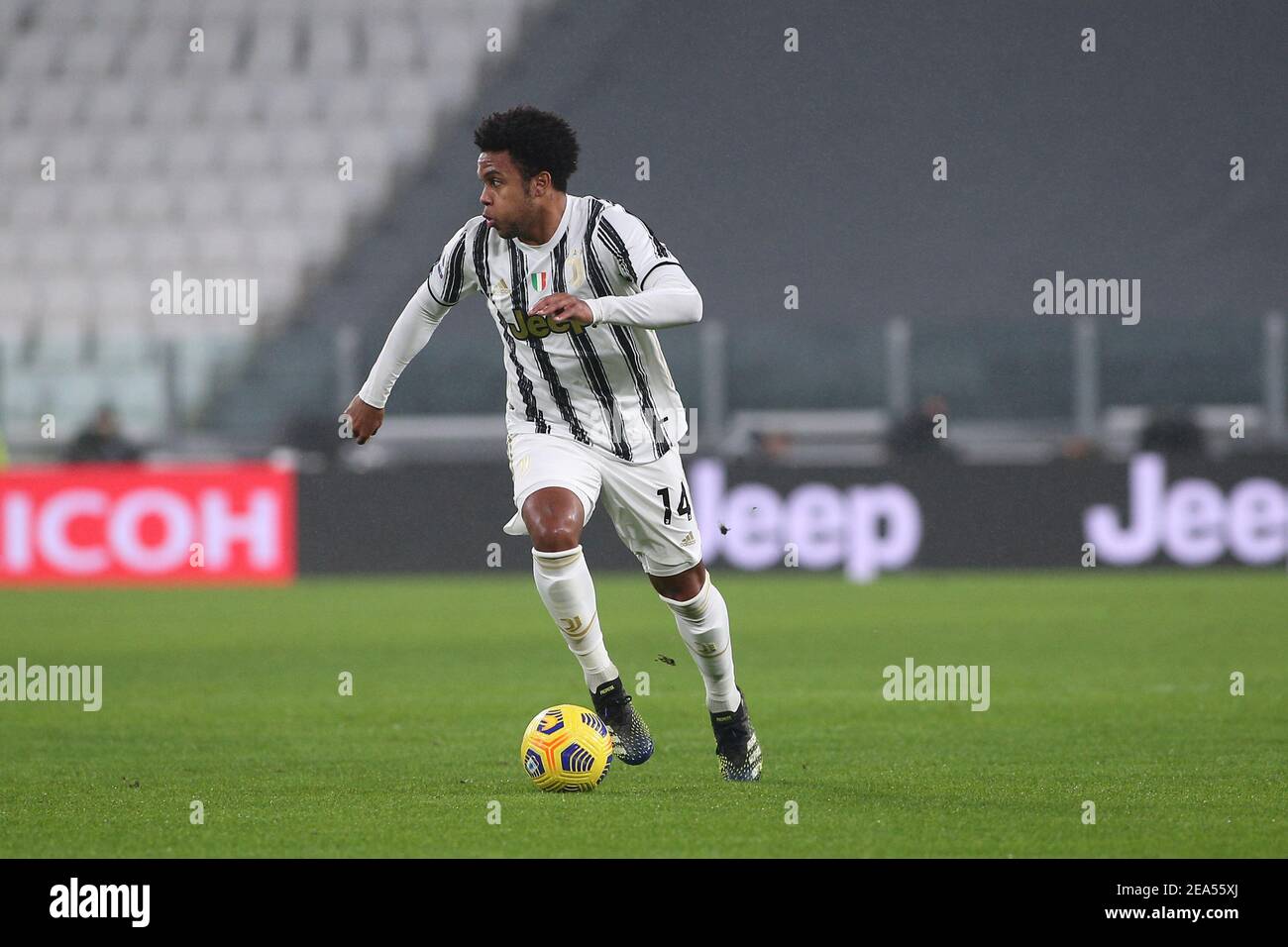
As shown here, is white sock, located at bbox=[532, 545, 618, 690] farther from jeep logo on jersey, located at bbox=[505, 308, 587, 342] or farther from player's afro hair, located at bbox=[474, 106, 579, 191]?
player's afro hair, located at bbox=[474, 106, 579, 191]

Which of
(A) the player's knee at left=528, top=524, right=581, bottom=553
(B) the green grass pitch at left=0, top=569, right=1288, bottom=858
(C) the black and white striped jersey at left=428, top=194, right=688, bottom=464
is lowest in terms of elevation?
(B) the green grass pitch at left=0, top=569, right=1288, bottom=858

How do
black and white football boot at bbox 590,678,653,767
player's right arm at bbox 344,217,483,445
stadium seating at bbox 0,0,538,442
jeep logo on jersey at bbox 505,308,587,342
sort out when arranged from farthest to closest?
stadium seating at bbox 0,0,538,442, player's right arm at bbox 344,217,483,445, black and white football boot at bbox 590,678,653,767, jeep logo on jersey at bbox 505,308,587,342

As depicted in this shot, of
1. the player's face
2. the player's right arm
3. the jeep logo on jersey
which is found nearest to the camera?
the player's face

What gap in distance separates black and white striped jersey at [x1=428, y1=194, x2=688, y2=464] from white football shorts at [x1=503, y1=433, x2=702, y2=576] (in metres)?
0.05

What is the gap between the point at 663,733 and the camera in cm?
773

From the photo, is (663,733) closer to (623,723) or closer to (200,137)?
(623,723)

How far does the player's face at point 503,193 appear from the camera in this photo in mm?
6137

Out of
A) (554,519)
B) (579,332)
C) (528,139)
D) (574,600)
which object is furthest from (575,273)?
(574,600)

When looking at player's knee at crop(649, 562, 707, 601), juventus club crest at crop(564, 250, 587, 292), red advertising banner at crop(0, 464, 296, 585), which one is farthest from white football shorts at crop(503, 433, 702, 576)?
red advertising banner at crop(0, 464, 296, 585)

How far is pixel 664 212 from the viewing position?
2192 cm

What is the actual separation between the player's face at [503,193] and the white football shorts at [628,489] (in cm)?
72

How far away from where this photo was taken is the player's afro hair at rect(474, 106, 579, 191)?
6141 mm

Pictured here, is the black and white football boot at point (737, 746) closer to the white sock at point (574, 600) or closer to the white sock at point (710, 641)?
the white sock at point (710, 641)
